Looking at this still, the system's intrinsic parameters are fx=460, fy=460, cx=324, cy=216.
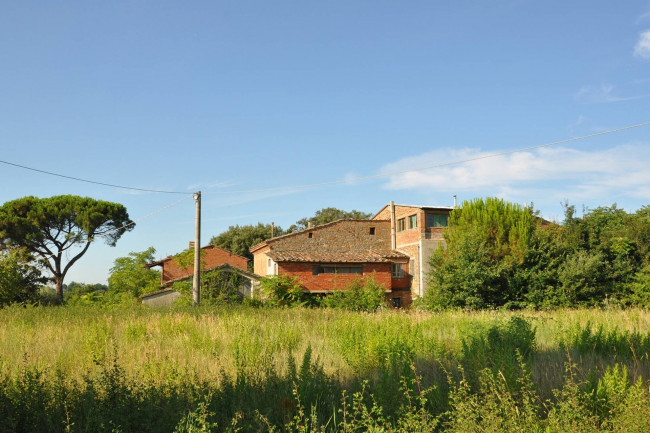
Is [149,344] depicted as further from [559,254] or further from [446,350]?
[559,254]

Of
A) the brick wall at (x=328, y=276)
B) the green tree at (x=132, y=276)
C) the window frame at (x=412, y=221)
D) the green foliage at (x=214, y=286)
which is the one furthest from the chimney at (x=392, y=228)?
the green tree at (x=132, y=276)

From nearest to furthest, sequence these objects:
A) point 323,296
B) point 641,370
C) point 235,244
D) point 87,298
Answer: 1. point 641,370
2. point 323,296
3. point 87,298
4. point 235,244

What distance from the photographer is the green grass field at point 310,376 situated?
13.5ft

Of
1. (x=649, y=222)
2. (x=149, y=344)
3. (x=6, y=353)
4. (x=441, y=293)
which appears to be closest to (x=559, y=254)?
(x=649, y=222)

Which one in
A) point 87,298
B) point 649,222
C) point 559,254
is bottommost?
point 87,298

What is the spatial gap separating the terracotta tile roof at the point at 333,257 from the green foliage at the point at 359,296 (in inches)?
58.0

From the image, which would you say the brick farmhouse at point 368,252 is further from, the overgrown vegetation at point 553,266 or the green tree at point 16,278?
the green tree at point 16,278

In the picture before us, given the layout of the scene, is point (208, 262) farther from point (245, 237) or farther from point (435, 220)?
point (435, 220)

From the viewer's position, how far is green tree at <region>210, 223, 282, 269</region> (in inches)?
2234

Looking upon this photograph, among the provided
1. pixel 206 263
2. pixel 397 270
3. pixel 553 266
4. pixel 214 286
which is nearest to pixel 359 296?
pixel 397 270

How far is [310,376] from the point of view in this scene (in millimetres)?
5344

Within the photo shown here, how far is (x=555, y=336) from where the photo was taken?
8812mm

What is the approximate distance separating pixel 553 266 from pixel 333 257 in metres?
14.7

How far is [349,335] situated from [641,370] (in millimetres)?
4283
